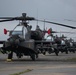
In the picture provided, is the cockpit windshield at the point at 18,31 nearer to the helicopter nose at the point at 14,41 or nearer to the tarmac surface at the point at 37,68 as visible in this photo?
the helicopter nose at the point at 14,41

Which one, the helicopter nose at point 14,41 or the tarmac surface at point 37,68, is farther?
the helicopter nose at point 14,41

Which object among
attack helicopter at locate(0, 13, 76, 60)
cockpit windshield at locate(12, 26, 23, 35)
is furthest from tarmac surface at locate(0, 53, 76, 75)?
cockpit windshield at locate(12, 26, 23, 35)

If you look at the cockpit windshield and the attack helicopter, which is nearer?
the attack helicopter

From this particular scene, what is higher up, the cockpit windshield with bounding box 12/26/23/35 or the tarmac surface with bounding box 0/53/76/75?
the cockpit windshield with bounding box 12/26/23/35

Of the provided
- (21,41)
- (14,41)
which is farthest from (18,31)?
(14,41)

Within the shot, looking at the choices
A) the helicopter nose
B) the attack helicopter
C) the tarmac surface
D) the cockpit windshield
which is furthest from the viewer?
the cockpit windshield

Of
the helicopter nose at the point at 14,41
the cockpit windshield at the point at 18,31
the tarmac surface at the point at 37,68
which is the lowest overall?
the tarmac surface at the point at 37,68

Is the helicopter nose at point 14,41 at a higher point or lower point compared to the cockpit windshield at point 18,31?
lower

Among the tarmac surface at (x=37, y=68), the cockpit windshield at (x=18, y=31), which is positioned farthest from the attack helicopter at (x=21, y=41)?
the tarmac surface at (x=37, y=68)

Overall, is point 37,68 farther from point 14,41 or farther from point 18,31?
point 18,31

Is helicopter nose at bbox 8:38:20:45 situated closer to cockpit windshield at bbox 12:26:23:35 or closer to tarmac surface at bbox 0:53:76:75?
cockpit windshield at bbox 12:26:23:35

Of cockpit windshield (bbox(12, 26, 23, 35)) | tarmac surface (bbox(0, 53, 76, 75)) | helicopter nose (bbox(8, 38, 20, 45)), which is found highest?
cockpit windshield (bbox(12, 26, 23, 35))

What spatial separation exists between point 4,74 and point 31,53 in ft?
58.4

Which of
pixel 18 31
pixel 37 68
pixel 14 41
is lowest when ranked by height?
pixel 37 68
